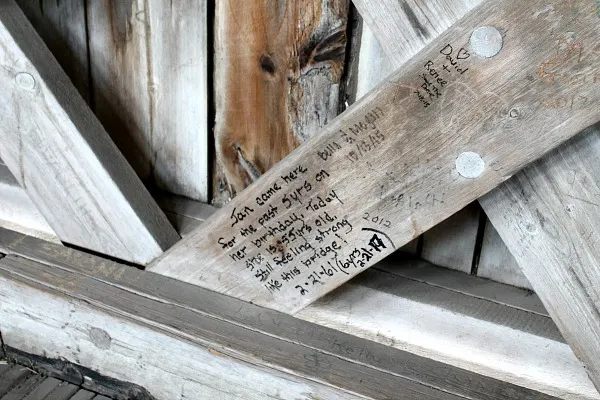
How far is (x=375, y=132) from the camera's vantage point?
49.3 inches

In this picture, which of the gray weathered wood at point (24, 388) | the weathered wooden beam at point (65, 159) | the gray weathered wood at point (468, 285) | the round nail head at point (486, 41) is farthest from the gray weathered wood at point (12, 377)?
the round nail head at point (486, 41)

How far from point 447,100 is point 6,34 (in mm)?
965

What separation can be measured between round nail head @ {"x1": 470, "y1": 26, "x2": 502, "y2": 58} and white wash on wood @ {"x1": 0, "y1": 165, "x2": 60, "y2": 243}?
1.20 m

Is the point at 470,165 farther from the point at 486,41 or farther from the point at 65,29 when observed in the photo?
the point at 65,29

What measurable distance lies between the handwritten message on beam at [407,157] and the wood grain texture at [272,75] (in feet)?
0.74

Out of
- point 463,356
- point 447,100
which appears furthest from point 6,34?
point 463,356

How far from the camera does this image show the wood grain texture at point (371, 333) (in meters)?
1.41

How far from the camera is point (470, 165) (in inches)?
47.4

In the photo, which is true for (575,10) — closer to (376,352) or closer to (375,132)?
(375,132)

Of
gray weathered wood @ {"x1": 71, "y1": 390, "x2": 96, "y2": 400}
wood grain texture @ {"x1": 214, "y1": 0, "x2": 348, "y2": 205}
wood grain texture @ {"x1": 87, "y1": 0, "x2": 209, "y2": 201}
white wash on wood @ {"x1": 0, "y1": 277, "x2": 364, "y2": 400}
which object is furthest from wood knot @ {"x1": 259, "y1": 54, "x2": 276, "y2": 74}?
gray weathered wood @ {"x1": 71, "y1": 390, "x2": 96, "y2": 400}

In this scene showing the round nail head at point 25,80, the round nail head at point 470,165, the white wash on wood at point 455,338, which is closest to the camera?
the round nail head at point 470,165

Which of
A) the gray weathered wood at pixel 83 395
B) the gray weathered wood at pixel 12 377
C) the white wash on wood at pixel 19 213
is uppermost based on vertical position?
the white wash on wood at pixel 19 213

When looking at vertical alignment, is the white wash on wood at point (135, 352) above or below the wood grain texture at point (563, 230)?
below

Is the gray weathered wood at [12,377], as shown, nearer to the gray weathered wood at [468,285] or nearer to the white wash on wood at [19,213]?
the white wash on wood at [19,213]
